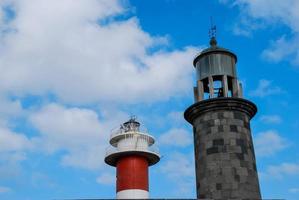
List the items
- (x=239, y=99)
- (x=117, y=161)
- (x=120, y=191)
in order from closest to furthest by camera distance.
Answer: (x=239, y=99)
(x=120, y=191)
(x=117, y=161)

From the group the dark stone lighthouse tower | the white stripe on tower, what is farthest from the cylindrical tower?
the dark stone lighthouse tower

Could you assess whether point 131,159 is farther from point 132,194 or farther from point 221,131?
point 221,131

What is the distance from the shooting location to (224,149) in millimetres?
18219

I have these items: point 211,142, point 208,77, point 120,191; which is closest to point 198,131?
point 211,142

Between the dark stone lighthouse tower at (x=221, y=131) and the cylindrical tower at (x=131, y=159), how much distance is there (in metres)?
9.13

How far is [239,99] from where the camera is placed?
62.5 feet

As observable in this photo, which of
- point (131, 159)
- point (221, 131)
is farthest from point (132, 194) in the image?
point (221, 131)

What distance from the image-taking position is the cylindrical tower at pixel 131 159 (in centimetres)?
2767

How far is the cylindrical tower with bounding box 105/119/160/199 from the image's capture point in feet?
90.8

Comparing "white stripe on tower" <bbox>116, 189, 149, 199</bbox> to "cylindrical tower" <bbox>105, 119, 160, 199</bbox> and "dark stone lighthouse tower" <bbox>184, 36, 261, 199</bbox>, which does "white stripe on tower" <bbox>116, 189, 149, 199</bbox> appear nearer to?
"cylindrical tower" <bbox>105, 119, 160, 199</bbox>

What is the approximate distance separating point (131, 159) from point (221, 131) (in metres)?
11.4

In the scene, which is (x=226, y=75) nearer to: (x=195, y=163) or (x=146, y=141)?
(x=195, y=163)

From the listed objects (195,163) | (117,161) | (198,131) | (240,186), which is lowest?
(240,186)

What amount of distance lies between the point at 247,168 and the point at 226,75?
164 inches
